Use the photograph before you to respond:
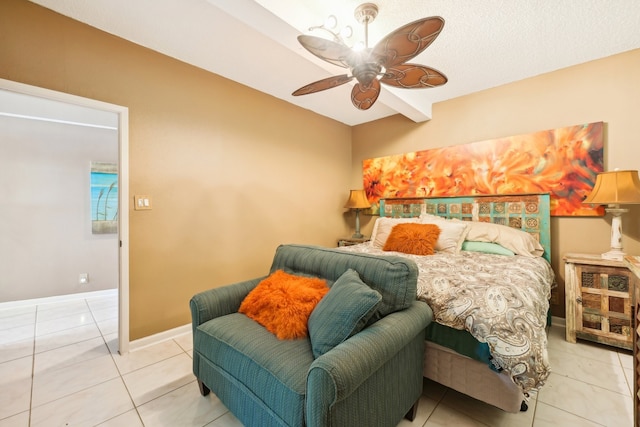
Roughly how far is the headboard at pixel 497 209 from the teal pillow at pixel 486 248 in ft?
1.49

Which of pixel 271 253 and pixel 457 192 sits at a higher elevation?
pixel 457 192

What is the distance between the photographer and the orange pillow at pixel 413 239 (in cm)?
255

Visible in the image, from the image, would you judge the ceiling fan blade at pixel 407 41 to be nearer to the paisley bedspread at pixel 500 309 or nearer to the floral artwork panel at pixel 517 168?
the paisley bedspread at pixel 500 309

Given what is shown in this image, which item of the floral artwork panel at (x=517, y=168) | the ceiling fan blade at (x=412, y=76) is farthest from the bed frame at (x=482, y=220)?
the ceiling fan blade at (x=412, y=76)

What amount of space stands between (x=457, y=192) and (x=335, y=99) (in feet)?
6.33

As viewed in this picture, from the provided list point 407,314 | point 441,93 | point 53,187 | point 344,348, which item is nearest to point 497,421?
point 407,314

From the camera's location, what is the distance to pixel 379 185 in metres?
3.98

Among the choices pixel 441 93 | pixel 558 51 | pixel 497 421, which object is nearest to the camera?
pixel 497 421

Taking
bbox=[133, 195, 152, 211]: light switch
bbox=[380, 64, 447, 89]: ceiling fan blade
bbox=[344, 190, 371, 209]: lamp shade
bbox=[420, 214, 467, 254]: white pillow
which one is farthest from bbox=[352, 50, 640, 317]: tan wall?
bbox=[133, 195, 152, 211]: light switch

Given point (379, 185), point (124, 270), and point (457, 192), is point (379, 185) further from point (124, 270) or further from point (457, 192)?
point (124, 270)

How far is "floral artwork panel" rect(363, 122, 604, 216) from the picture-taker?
8.00 feet

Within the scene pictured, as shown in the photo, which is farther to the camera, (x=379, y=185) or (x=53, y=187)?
(x=379, y=185)

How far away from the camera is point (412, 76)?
172 centimetres

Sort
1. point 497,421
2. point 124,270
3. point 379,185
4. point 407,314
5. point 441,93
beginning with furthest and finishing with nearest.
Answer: point 379,185 → point 441,93 → point 124,270 → point 497,421 → point 407,314
